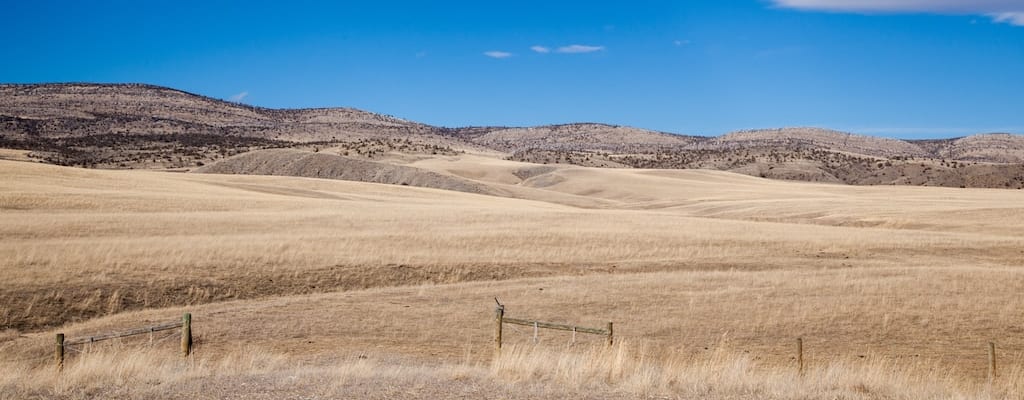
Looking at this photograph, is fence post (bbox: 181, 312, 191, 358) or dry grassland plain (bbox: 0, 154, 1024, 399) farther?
fence post (bbox: 181, 312, 191, 358)

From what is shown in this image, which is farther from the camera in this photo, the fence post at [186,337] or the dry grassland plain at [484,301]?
the fence post at [186,337]

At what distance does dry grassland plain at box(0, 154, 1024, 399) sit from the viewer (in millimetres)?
13609

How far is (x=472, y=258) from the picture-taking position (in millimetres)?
30328

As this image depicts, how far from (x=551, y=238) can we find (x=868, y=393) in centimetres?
2235

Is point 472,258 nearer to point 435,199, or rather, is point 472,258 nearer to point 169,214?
point 169,214

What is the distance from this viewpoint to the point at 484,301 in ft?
79.9

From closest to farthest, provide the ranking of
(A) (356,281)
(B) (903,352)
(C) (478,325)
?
(B) (903,352) → (C) (478,325) → (A) (356,281)

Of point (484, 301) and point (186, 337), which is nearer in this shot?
point (186, 337)

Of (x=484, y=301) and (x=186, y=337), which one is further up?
(x=186, y=337)

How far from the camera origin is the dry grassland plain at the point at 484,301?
13609mm

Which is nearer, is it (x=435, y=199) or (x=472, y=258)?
(x=472, y=258)

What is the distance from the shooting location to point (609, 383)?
1340 cm

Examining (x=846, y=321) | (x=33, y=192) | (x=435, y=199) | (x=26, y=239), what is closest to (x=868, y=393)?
(x=846, y=321)

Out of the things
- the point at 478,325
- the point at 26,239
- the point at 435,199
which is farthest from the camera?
the point at 435,199
